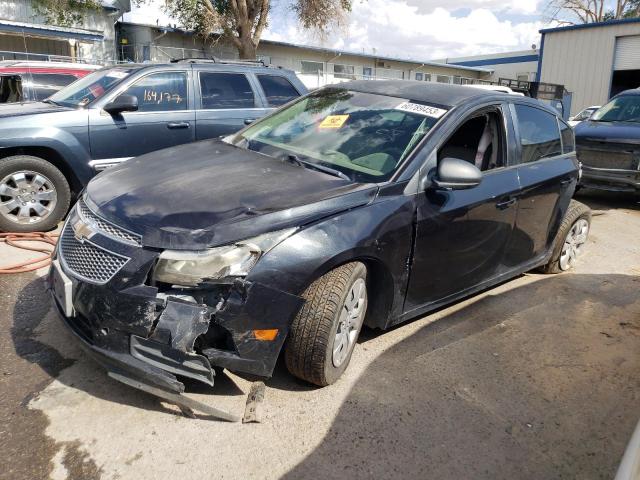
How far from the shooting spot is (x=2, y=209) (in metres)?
5.21

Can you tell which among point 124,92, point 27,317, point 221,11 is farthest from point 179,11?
point 27,317

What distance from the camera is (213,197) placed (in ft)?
9.48

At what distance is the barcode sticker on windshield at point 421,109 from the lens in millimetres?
3562

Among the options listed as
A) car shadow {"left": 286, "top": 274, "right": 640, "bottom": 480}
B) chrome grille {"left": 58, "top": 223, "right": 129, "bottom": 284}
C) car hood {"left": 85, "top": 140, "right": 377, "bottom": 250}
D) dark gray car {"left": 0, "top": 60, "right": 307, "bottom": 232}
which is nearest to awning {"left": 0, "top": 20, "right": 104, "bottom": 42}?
dark gray car {"left": 0, "top": 60, "right": 307, "bottom": 232}

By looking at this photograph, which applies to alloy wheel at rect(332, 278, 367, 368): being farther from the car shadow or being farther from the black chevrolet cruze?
the car shadow

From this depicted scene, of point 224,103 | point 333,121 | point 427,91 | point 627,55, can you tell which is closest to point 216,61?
point 224,103

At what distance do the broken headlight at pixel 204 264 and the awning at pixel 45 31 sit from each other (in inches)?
809

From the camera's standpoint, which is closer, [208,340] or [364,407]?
[208,340]

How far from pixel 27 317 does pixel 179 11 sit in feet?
73.7

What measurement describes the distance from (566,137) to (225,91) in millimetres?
4018

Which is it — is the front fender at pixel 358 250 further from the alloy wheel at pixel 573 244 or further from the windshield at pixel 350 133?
the alloy wheel at pixel 573 244

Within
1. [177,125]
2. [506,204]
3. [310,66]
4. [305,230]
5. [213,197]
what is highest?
[310,66]

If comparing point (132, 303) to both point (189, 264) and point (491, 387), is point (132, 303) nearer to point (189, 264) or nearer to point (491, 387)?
point (189, 264)

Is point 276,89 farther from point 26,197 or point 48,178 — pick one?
point 26,197
